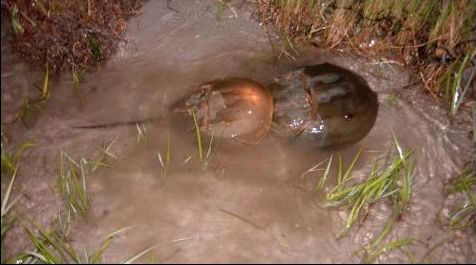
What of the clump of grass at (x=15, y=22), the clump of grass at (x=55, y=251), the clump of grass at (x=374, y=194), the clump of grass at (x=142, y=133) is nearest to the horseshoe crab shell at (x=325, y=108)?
the clump of grass at (x=374, y=194)

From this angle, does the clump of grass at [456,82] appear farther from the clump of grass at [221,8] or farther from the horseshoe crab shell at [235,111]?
the clump of grass at [221,8]

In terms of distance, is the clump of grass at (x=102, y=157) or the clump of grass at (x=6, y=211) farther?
the clump of grass at (x=102, y=157)

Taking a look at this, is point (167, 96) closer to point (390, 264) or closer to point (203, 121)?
point (203, 121)

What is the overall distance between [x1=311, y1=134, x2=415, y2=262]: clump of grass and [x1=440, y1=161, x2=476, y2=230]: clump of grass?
231 millimetres

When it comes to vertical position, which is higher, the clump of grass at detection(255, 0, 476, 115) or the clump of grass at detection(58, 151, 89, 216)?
the clump of grass at detection(255, 0, 476, 115)

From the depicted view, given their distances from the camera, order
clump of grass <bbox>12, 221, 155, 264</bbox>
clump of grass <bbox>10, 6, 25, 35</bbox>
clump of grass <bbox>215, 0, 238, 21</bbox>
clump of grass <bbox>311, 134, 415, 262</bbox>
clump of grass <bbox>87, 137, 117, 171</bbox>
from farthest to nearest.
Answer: clump of grass <bbox>215, 0, 238, 21</bbox>
clump of grass <bbox>10, 6, 25, 35</bbox>
clump of grass <bbox>87, 137, 117, 171</bbox>
clump of grass <bbox>311, 134, 415, 262</bbox>
clump of grass <bbox>12, 221, 155, 264</bbox>

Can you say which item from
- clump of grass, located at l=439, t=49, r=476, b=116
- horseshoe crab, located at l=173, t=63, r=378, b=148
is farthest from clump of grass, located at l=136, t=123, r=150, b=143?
clump of grass, located at l=439, t=49, r=476, b=116

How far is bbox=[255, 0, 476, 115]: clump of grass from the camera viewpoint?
2.60 m

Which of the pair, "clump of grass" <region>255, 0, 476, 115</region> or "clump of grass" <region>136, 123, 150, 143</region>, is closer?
"clump of grass" <region>136, 123, 150, 143</region>

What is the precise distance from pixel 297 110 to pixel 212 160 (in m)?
0.58

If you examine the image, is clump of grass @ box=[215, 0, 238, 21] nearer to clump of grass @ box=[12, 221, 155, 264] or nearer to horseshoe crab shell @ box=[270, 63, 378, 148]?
horseshoe crab shell @ box=[270, 63, 378, 148]

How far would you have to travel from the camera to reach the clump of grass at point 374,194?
85.3 inches

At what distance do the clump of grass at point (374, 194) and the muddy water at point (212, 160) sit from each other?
0.05 m

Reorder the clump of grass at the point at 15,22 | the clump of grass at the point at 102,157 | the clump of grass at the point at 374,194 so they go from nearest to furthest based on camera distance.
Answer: the clump of grass at the point at 374,194
the clump of grass at the point at 102,157
the clump of grass at the point at 15,22
